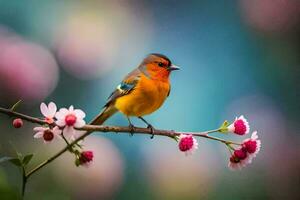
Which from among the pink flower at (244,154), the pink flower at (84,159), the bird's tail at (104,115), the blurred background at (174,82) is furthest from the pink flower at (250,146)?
the blurred background at (174,82)

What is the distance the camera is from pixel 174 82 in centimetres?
111

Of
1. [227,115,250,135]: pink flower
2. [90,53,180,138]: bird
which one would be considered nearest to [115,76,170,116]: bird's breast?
[90,53,180,138]: bird

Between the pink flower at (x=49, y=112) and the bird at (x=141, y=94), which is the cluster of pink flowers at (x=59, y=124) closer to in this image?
the pink flower at (x=49, y=112)

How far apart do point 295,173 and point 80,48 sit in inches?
20.7

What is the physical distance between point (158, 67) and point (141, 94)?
68 mm

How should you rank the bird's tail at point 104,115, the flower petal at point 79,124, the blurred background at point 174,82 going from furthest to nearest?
the blurred background at point 174,82 < the bird's tail at point 104,115 < the flower petal at point 79,124

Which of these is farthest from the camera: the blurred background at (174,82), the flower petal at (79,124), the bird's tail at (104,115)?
the blurred background at (174,82)

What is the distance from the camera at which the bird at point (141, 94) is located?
2.40 feet

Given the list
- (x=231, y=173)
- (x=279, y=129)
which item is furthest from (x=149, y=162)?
(x=279, y=129)

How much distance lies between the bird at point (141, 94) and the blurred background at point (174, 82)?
20 cm

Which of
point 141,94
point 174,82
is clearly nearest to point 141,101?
point 141,94

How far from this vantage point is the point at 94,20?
1145mm

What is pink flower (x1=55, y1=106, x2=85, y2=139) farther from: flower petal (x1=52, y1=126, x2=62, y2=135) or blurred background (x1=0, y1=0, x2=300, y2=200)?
blurred background (x1=0, y1=0, x2=300, y2=200)

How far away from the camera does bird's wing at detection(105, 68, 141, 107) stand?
733 millimetres
